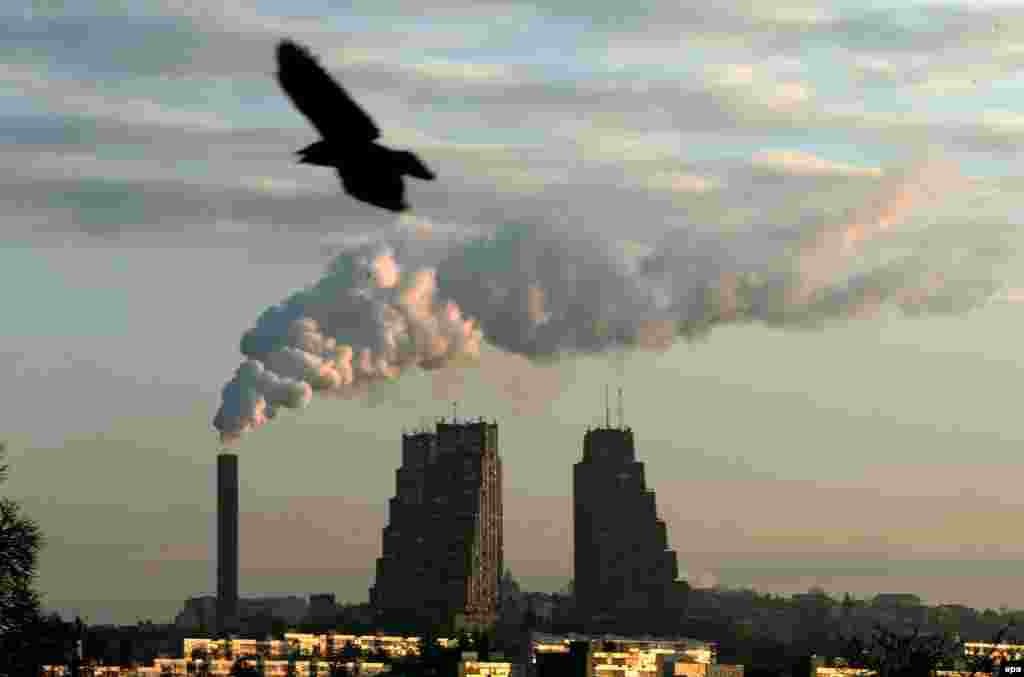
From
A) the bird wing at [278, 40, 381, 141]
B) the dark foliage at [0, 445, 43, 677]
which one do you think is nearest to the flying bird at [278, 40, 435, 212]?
the bird wing at [278, 40, 381, 141]

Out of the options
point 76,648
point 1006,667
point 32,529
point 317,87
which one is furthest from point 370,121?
point 76,648

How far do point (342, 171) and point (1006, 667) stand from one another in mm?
33855

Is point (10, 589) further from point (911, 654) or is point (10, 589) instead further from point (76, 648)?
point (911, 654)

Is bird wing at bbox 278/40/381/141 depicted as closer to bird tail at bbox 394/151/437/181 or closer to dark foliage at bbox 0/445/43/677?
bird tail at bbox 394/151/437/181

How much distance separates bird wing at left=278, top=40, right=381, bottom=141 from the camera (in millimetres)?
35438

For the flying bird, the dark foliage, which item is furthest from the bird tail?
the dark foliage

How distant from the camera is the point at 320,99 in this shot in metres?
35.5

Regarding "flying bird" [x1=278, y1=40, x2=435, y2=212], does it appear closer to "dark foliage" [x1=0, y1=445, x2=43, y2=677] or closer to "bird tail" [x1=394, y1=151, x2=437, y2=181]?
"bird tail" [x1=394, y1=151, x2=437, y2=181]

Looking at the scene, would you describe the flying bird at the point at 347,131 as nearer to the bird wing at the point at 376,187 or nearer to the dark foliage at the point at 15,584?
the bird wing at the point at 376,187

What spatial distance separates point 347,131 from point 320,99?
0.47m

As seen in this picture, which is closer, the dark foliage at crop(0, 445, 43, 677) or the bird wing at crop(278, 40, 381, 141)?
the bird wing at crop(278, 40, 381, 141)

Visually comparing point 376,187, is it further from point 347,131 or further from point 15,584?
point 15,584

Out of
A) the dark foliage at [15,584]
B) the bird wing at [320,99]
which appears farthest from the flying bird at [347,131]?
the dark foliage at [15,584]

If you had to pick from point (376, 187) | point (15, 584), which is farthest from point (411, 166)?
point (15, 584)
